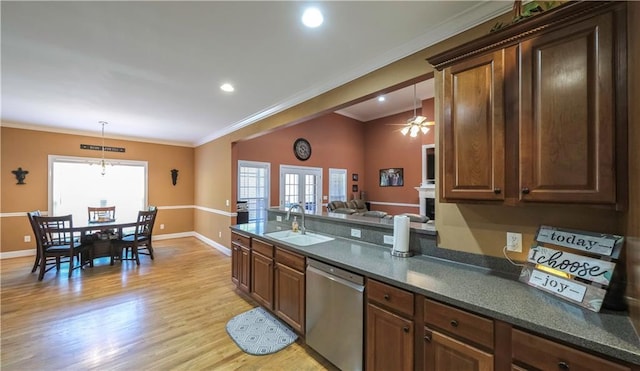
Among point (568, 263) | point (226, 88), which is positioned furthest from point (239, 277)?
point (568, 263)

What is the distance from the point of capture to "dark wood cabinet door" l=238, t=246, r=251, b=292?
3.12m

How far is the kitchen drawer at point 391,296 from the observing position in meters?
1.53

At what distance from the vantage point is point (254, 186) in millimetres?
6035

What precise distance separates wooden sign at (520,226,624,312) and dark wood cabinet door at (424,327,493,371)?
52 centimetres

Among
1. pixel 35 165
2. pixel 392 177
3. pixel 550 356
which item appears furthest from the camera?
pixel 392 177

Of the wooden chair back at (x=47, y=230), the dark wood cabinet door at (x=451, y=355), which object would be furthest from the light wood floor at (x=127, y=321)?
the dark wood cabinet door at (x=451, y=355)

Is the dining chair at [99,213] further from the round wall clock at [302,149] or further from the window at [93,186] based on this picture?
the round wall clock at [302,149]

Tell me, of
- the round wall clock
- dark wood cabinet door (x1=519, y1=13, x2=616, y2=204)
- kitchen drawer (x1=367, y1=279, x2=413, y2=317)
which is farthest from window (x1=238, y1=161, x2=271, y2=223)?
dark wood cabinet door (x1=519, y1=13, x2=616, y2=204)

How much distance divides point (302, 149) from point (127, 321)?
5226 millimetres

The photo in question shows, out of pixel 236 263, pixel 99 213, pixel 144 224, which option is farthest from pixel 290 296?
pixel 99 213

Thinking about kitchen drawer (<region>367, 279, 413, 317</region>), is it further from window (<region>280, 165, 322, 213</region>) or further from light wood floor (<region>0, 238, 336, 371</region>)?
window (<region>280, 165, 322, 213</region>)

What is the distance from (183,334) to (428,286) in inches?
96.2

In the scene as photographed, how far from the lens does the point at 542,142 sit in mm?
1292

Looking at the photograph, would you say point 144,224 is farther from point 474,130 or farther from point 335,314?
point 474,130
